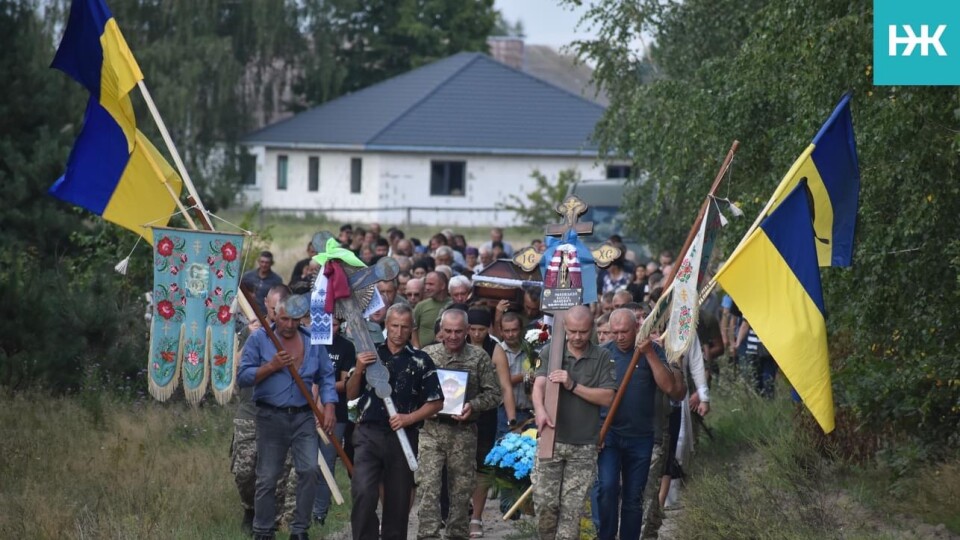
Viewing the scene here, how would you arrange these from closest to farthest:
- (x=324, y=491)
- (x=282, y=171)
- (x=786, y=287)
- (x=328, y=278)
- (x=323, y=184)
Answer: (x=786, y=287)
(x=328, y=278)
(x=324, y=491)
(x=323, y=184)
(x=282, y=171)

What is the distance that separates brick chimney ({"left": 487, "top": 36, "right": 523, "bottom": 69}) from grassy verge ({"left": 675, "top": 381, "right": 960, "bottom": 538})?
55.8m

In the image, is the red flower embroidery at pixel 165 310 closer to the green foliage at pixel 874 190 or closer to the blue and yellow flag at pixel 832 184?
the blue and yellow flag at pixel 832 184

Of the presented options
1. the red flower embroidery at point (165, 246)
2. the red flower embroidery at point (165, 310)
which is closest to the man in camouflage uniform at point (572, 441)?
the red flower embroidery at point (165, 310)

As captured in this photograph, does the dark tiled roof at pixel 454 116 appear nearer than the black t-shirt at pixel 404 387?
No

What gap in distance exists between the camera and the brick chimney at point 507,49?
71.2 metres

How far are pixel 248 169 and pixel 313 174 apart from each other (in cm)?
456

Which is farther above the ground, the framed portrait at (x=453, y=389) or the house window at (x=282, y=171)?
the house window at (x=282, y=171)

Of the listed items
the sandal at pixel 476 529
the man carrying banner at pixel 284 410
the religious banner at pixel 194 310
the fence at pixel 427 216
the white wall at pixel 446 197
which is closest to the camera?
the man carrying banner at pixel 284 410

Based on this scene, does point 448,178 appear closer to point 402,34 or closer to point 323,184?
point 323,184

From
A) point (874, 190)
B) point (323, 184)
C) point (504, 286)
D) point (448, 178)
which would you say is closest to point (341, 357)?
point (504, 286)

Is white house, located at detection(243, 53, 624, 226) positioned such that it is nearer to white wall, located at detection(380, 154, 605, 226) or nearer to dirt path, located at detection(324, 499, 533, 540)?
white wall, located at detection(380, 154, 605, 226)

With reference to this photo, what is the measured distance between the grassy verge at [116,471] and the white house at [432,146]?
3343cm

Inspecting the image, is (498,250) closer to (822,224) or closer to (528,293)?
(528,293)

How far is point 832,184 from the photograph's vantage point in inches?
430
